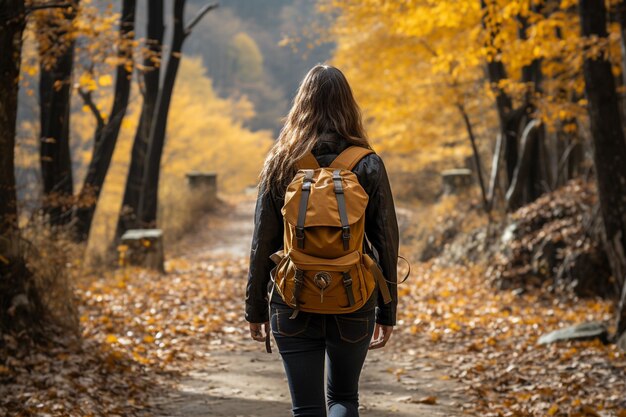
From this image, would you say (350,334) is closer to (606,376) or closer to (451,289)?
(606,376)

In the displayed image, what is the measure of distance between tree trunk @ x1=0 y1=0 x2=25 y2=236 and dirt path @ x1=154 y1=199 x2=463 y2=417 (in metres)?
1.84

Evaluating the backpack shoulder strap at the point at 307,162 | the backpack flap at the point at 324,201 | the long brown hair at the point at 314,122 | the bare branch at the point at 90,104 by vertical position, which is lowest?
the backpack flap at the point at 324,201

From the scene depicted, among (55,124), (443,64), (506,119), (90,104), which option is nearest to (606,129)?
(443,64)

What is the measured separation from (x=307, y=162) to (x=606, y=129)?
556cm

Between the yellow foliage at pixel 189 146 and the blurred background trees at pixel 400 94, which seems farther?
the yellow foliage at pixel 189 146

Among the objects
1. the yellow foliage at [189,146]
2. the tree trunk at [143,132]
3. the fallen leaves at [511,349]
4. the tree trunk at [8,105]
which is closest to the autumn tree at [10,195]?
the tree trunk at [8,105]

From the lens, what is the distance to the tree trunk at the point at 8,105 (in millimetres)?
6070

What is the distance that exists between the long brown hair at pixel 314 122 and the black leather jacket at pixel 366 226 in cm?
4

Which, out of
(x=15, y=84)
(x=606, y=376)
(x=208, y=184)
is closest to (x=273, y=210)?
(x=15, y=84)

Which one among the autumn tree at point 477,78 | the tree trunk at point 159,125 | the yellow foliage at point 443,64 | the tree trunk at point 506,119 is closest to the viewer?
the autumn tree at point 477,78

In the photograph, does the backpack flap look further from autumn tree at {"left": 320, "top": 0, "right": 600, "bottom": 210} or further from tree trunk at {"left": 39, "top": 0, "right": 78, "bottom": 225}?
tree trunk at {"left": 39, "top": 0, "right": 78, "bottom": 225}

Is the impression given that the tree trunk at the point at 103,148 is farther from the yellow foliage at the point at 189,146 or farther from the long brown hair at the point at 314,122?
the yellow foliage at the point at 189,146

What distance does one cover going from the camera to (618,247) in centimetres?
805

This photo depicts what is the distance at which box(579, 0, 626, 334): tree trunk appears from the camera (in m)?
7.95
